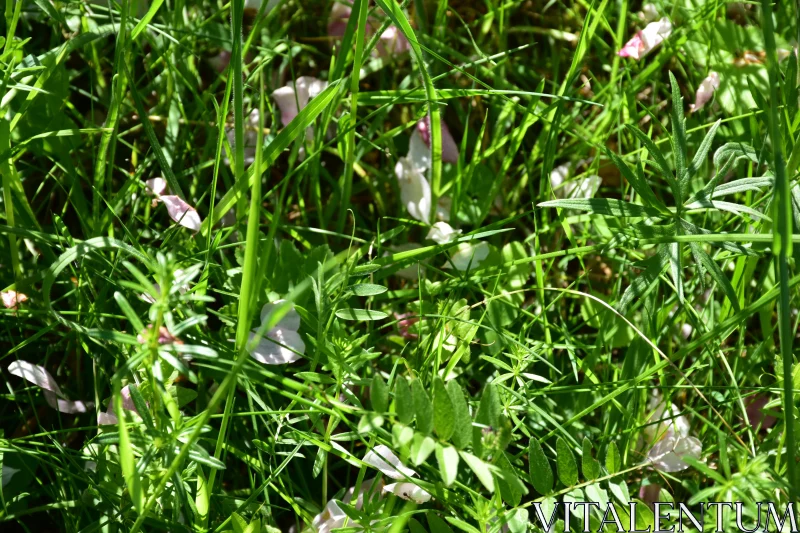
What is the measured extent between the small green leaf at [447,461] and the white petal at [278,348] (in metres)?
0.30

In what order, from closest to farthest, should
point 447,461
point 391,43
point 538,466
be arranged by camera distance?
point 447,461
point 538,466
point 391,43

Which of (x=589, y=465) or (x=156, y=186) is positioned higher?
(x=156, y=186)

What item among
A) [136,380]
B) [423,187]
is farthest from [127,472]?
[423,187]

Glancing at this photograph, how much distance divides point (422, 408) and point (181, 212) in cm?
51

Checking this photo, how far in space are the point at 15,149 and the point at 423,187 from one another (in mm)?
563

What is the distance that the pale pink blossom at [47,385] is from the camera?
100 cm

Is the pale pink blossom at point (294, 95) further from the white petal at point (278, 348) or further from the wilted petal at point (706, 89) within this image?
the wilted petal at point (706, 89)

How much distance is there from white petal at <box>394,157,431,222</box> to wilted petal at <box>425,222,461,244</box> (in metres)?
0.04

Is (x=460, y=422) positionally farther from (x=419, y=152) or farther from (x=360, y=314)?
(x=419, y=152)

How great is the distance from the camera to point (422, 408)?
70 centimetres

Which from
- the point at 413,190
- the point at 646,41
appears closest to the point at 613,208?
the point at 413,190

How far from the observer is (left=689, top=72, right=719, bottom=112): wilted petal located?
49.7 inches

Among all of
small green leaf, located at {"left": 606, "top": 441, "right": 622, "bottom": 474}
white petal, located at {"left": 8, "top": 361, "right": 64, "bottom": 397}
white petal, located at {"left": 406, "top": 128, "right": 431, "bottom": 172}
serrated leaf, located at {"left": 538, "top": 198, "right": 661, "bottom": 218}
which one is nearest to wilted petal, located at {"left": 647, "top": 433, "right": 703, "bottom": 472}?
small green leaf, located at {"left": 606, "top": 441, "right": 622, "bottom": 474}

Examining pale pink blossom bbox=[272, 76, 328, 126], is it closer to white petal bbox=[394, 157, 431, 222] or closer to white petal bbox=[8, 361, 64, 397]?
white petal bbox=[394, 157, 431, 222]
